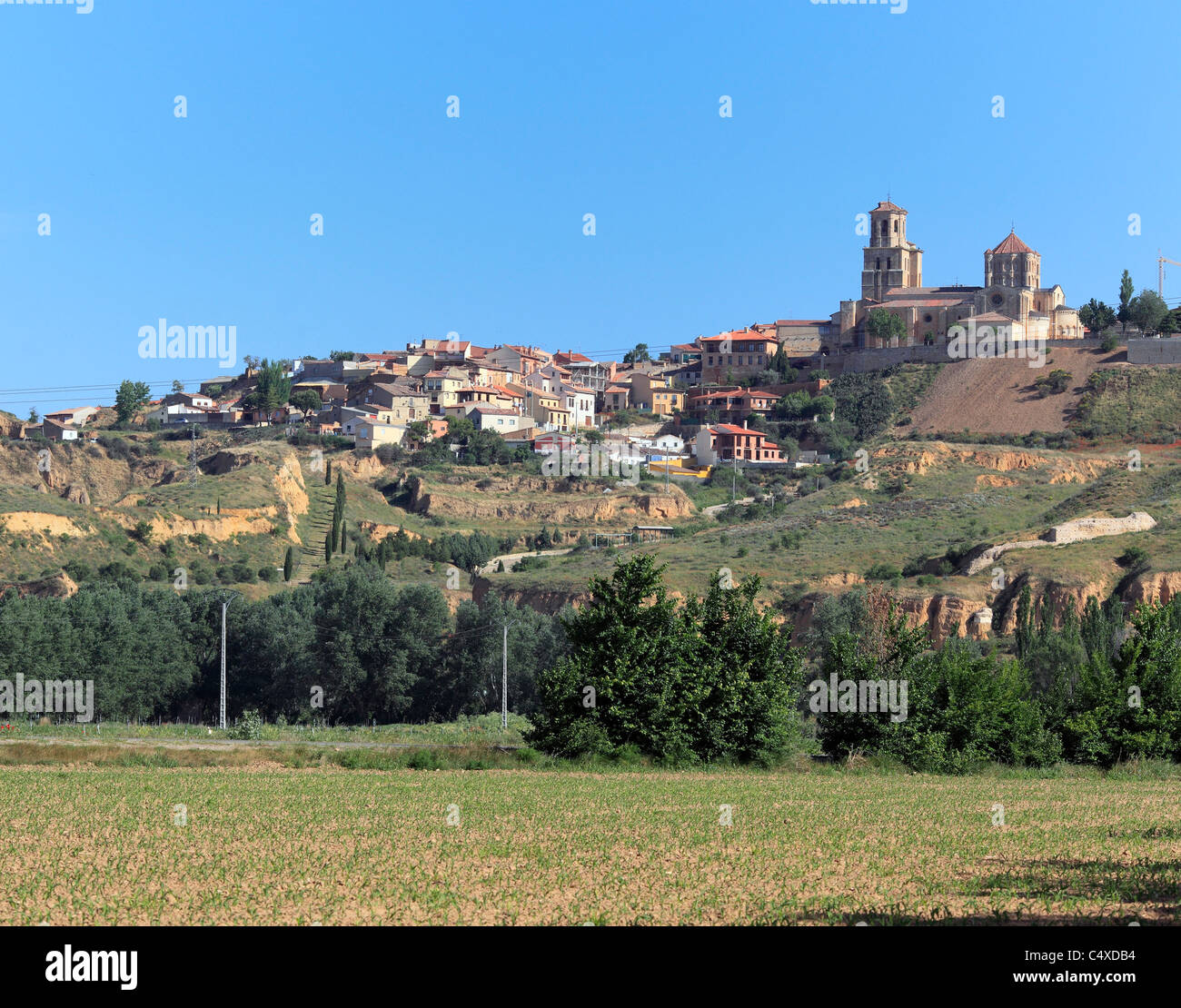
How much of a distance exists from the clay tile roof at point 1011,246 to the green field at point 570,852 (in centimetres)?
13047

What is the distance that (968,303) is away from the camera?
495ft

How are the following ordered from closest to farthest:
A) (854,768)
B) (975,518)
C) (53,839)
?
1. (53,839)
2. (854,768)
3. (975,518)

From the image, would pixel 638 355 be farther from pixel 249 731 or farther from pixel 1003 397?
pixel 249 731

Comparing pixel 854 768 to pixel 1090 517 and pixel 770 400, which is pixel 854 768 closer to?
pixel 1090 517

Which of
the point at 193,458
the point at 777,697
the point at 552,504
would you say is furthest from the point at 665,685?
the point at 193,458

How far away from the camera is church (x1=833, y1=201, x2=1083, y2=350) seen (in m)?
146

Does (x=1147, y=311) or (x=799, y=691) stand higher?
(x=1147, y=311)

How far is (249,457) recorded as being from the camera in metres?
114

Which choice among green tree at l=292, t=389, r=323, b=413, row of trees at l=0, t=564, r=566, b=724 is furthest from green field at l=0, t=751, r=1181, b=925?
green tree at l=292, t=389, r=323, b=413

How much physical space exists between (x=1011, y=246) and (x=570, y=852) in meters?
146

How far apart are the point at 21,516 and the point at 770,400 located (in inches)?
3067

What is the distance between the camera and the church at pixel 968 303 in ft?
481

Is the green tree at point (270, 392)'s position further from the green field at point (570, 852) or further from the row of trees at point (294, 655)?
the green field at point (570, 852)
